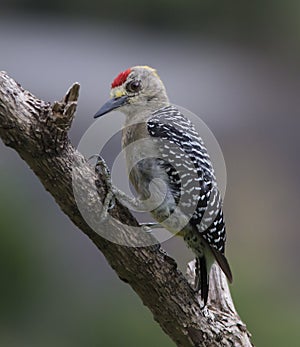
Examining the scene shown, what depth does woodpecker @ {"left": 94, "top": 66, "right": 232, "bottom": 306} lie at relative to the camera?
3.20 meters

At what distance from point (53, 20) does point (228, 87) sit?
2571 millimetres

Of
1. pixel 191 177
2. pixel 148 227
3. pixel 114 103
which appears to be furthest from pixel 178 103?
pixel 148 227

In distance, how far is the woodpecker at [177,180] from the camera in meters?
3.20

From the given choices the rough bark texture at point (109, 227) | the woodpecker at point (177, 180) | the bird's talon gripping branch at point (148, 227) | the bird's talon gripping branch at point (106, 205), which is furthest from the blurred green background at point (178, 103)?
the bird's talon gripping branch at point (106, 205)

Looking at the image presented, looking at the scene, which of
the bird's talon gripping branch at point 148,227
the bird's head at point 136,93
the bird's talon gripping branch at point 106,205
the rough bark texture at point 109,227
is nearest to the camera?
the rough bark texture at point 109,227

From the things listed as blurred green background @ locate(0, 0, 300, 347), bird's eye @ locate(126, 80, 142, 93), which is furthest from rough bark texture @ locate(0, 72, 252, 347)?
blurred green background @ locate(0, 0, 300, 347)

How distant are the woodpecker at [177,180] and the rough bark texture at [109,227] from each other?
143 mm

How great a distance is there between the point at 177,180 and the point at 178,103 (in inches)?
226

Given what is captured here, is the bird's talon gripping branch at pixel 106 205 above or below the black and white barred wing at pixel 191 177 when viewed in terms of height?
below

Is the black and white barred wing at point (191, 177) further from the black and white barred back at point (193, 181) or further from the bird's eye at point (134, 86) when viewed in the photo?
the bird's eye at point (134, 86)

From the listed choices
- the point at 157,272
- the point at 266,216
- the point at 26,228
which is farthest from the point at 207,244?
the point at 266,216

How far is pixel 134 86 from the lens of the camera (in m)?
3.49

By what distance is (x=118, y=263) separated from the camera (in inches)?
119

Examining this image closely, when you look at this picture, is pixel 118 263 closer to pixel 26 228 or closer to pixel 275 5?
pixel 26 228
